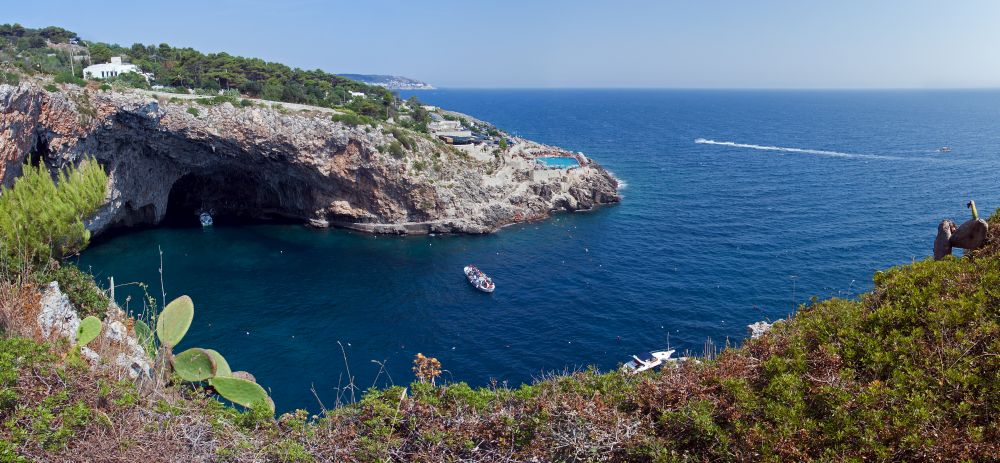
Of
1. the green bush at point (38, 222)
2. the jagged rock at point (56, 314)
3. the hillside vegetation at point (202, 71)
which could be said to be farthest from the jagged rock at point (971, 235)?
the hillside vegetation at point (202, 71)

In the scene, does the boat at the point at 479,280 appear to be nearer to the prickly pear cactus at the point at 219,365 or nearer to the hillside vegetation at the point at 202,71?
the prickly pear cactus at the point at 219,365

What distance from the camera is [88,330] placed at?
11.7m

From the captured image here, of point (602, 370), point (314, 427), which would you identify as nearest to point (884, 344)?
point (314, 427)

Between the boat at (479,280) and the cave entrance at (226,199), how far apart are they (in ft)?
74.6

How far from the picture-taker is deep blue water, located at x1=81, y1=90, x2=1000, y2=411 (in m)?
28.1

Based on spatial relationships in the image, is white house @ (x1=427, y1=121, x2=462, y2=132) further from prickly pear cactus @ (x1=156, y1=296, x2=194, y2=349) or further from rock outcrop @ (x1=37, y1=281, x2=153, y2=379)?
prickly pear cactus @ (x1=156, y1=296, x2=194, y2=349)

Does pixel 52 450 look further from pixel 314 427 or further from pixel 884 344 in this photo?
pixel 884 344

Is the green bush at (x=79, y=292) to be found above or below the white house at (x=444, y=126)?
below

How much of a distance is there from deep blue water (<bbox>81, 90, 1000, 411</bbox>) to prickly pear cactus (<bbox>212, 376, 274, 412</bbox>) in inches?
116

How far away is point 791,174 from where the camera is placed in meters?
68.6

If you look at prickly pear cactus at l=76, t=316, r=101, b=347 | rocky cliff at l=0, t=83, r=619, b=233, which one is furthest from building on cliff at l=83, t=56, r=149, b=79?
prickly pear cactus at l=76, t=316, r=101, b=347

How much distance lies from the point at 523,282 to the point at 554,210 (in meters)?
19.2

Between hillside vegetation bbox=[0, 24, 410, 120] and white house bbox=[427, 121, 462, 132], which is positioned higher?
hillside vegetation bbox=[0, 24, 410, 120]

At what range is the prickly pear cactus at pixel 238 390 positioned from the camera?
470 inches
